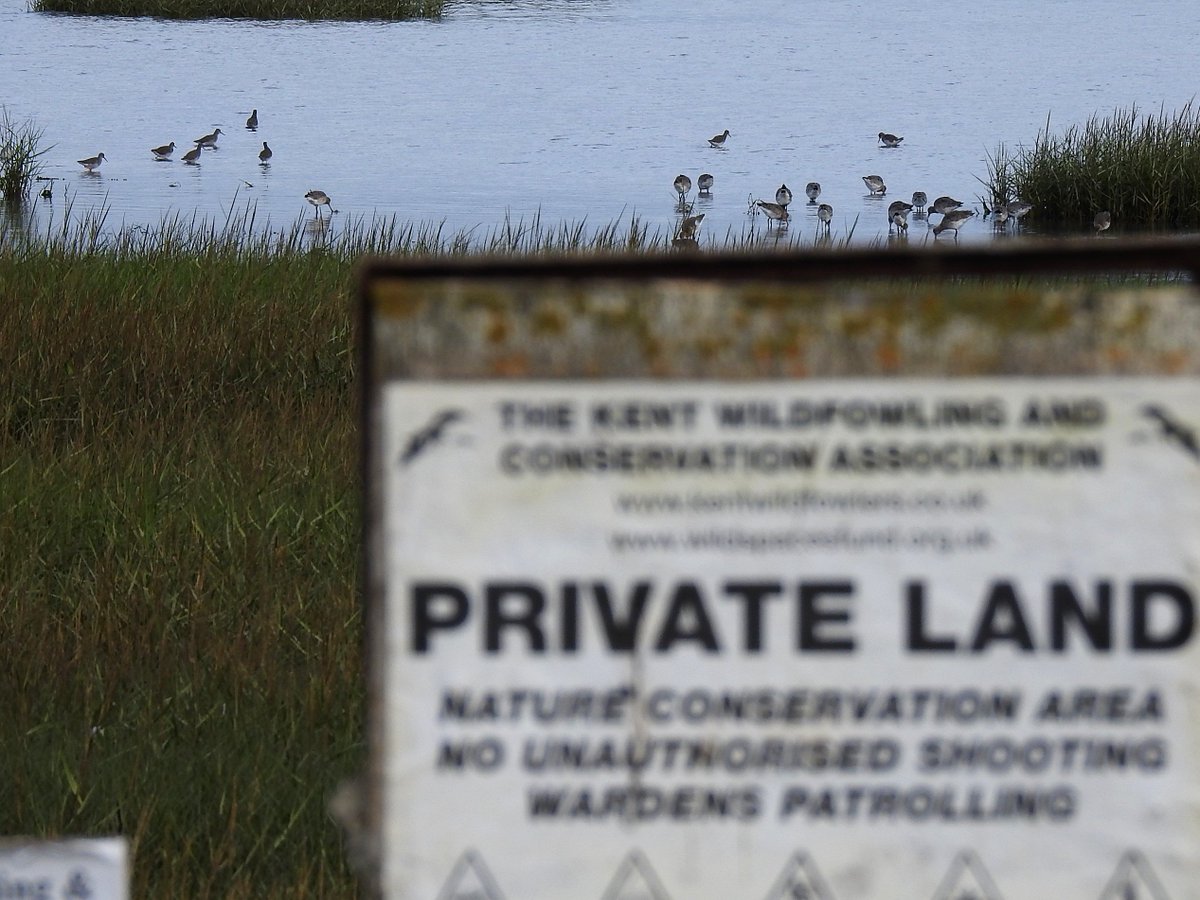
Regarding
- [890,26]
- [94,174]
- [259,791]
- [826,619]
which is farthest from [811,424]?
[890,26]

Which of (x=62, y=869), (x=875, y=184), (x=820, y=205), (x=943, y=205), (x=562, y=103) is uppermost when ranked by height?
(x=62, y=869)

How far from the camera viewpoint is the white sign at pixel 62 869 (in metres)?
1.25

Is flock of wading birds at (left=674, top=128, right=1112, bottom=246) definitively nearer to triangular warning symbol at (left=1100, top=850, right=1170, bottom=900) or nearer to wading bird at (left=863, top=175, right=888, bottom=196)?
wading bird at (left=863, top=175, right=888, bottom=196)

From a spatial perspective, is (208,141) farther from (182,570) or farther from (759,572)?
(759,572)

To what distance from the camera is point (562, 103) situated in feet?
142

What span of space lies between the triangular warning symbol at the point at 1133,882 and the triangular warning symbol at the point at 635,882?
0.30m

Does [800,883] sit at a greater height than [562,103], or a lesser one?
greater

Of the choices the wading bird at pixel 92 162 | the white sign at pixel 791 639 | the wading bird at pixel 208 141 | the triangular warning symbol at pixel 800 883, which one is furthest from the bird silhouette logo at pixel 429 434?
the wading bird at pixel 208 141

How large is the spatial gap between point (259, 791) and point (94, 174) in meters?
26.9

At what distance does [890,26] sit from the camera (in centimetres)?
7169

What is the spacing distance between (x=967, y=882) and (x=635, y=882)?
0.23 metres

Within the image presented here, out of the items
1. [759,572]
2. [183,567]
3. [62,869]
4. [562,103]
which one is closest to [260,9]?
[562,103]

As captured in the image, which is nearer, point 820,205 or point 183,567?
point 183,567

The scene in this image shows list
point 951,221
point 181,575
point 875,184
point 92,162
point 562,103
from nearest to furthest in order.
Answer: point 181,575, point 951,221, point 875,184, point 92,162, point 562,103
